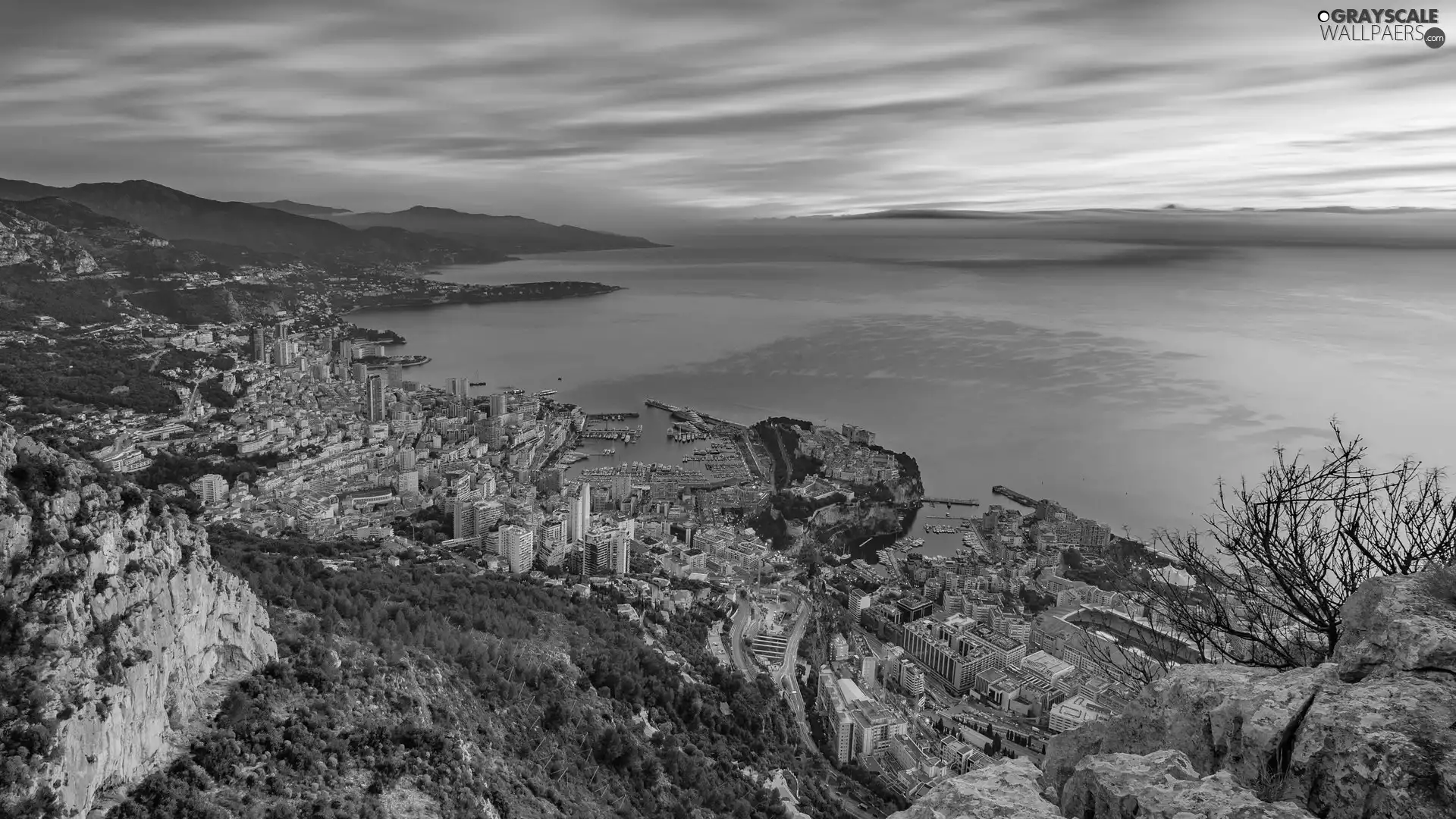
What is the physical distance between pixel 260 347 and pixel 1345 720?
102 ft

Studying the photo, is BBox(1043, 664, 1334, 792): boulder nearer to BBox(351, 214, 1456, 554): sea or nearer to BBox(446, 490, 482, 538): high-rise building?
BBox(351, 214, 1456, 554): sea

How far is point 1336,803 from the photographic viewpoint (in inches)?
55.1

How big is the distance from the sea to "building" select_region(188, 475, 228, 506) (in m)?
8.37

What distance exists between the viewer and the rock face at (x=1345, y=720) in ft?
4.39

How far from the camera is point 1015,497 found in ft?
56.6

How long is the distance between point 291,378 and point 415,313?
837 inches

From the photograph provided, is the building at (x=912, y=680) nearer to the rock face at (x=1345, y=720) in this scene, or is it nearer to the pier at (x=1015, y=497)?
the pier at (x=1015, y=497)

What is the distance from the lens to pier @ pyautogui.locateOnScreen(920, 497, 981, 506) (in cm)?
1738

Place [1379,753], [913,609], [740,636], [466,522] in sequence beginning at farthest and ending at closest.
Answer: [466,522], [913,609], [740,636], [1379,753]

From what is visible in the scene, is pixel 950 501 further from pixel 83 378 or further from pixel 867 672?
pixel 83 378

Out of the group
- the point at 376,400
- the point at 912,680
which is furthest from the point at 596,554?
the point at 376,400

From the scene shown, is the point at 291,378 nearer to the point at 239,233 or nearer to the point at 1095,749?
the point at 1095,749

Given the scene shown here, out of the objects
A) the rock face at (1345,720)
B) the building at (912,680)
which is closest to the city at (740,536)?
the building at (912,680)

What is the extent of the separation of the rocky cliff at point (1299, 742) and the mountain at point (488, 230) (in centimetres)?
7444
